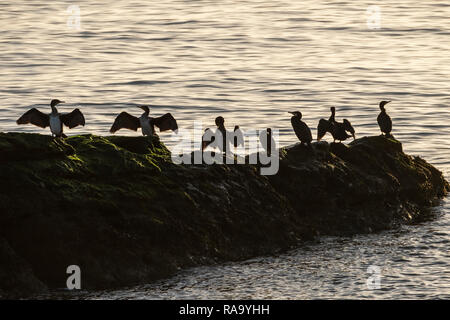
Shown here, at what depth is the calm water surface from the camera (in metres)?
19.8

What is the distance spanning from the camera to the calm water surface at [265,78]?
64.8ft

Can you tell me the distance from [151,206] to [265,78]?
30131 millimetres

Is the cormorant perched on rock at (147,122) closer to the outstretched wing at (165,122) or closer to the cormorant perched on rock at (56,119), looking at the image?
the outstretched wing at (165,122)

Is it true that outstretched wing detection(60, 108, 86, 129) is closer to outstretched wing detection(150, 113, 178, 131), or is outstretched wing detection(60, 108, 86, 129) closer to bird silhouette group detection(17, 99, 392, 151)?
bird silhouette group detection(17, 99, 392, 151)

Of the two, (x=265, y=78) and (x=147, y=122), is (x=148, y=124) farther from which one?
(x=265, y=78)

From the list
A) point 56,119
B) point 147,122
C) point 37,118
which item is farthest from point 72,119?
point 147,122

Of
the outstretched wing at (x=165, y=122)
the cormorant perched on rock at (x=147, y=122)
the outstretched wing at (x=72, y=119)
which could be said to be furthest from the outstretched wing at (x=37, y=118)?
the outstretched wing at (x=165, y=122)

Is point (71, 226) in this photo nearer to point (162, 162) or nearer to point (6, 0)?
point (162, 162)

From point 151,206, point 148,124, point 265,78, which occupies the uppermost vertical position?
point 265,78

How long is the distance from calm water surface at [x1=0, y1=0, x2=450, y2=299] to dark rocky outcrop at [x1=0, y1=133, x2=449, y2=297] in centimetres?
53

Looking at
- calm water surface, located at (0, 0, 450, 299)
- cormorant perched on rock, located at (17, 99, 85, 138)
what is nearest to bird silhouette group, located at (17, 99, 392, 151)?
cormorant perched on rock, located at (17, 99, 85, 138)

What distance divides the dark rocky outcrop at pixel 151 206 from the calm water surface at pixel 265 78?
0.53m

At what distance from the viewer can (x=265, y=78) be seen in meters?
49.2
